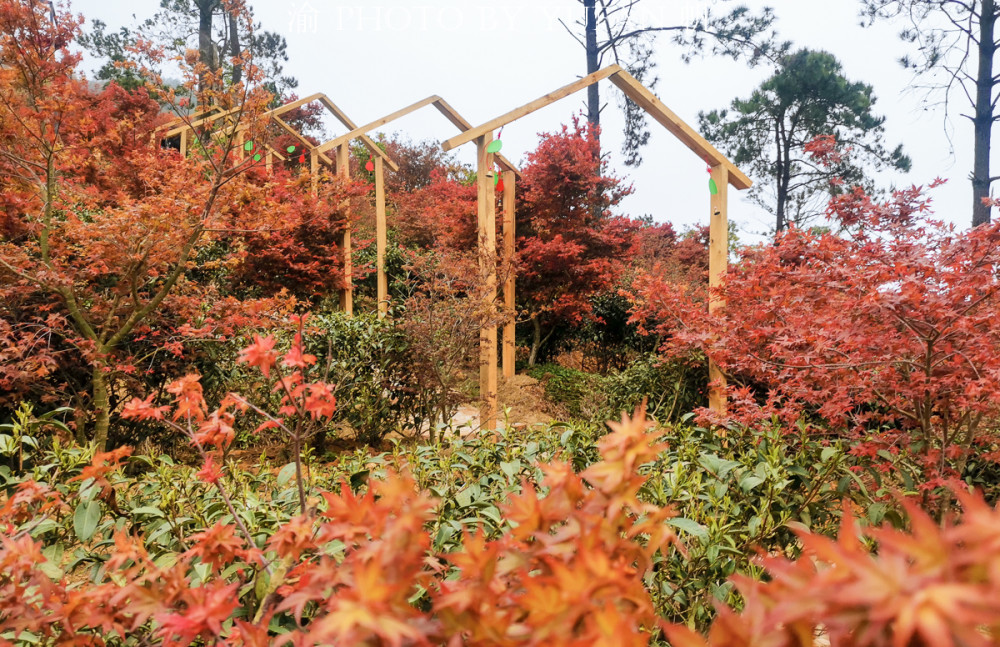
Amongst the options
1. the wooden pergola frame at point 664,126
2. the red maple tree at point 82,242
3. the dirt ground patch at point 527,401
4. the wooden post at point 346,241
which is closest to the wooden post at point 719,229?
the wooden pergola frame at point 664,126

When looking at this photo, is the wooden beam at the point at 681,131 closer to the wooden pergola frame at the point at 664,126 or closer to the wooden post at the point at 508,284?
the wooden pergola frame at the point at 664,126

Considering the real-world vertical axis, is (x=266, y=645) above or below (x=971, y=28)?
below

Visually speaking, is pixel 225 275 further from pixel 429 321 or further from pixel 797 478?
pixel 797 478

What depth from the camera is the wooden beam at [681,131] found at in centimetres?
551

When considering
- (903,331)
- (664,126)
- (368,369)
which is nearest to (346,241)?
(368,369)

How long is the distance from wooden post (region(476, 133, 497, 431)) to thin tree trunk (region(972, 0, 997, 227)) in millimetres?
7703

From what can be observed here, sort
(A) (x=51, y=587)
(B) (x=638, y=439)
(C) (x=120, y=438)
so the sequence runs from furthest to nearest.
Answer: (C) (x=120, y=438) → (A) (x=51, y=587) → (B) (x=638, y=439)

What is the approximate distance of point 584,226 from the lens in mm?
8656

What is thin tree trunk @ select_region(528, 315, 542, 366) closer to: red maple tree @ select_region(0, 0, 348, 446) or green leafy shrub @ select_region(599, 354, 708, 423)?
green leafy shrub @ select_region(599, 354, 708, 423)

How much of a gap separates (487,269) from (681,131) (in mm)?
2249

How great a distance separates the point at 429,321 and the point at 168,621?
3883 millimetres

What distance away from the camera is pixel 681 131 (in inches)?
218

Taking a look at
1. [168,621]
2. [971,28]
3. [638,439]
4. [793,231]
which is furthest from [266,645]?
[971,28]

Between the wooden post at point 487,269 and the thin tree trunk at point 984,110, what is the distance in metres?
7.70
